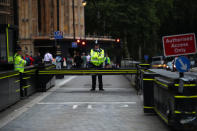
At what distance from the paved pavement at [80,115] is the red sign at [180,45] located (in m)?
1.54

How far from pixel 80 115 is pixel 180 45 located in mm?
3459

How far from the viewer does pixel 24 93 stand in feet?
51.4

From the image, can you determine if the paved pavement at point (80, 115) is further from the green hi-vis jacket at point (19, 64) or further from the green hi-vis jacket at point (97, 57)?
the green hi-vis jacket at point (97, 57)

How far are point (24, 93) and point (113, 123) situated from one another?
6255 mm

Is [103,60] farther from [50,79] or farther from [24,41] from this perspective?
[24,41]

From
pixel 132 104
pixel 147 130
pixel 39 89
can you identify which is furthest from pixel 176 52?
pixel 39 89

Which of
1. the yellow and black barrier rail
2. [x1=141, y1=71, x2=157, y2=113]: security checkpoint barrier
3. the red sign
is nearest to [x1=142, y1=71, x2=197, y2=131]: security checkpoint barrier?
the red sign

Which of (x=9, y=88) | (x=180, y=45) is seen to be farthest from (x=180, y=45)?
(x=9, y=88)

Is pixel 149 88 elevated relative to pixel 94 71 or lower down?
lower down

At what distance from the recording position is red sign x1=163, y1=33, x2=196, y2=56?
9.04 meters

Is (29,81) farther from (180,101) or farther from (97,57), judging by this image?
(180,101)

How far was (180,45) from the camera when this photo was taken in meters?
9.14

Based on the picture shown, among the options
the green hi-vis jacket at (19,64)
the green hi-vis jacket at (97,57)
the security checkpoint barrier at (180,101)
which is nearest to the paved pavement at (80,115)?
the security checkpoint barrier at (180,101)

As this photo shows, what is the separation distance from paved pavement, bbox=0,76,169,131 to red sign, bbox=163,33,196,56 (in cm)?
154
